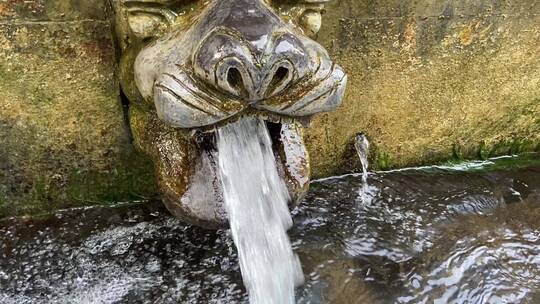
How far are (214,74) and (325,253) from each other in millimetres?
1020

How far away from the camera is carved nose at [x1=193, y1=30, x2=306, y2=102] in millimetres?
1461

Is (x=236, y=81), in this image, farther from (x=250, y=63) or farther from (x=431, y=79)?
(x=431, y=79)

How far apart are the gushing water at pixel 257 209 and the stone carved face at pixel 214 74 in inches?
1.8

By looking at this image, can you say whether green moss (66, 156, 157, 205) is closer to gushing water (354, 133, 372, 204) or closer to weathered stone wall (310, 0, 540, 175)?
weathered stone wall (310, 0, 540, 175)

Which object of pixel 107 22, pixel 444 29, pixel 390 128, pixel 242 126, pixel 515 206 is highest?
pixel 107 22

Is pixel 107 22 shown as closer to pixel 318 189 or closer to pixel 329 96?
pixel 329 96

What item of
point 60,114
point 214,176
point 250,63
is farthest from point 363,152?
point 250,63

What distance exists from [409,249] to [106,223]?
1186mm

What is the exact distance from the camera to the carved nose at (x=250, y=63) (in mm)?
1461

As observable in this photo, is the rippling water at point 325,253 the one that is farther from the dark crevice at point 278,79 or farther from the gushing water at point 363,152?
the dark crevice at point 278,79

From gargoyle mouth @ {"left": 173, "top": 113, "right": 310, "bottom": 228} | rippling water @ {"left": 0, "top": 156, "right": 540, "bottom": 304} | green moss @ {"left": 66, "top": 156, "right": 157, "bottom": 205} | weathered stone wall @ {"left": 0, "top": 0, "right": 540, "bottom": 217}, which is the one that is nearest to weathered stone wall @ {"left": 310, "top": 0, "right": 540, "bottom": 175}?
weathered stone wall @ {"left": 0, "top": 0, "right": 540, "bottom": 217}

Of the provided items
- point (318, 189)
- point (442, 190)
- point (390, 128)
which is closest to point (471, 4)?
point (390, 128)

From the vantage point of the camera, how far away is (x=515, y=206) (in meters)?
2.64

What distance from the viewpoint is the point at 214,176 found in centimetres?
195
